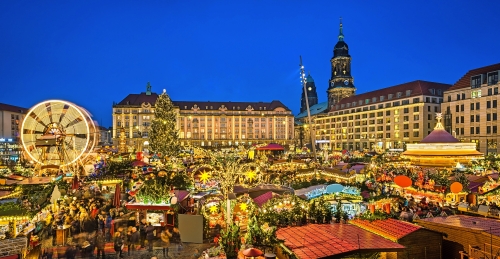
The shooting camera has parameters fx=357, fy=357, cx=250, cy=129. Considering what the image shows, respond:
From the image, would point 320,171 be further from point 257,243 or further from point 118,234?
point 257,243

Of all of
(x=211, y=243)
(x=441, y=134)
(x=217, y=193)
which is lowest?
(x=211, y=243)

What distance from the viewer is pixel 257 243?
32.2 ft

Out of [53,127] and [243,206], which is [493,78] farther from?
[53,127]

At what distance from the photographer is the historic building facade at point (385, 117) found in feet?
241

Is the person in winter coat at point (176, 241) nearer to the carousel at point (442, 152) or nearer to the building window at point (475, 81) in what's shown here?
the carousel at point (442, 152)

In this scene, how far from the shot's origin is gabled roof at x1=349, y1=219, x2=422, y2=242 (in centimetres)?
971

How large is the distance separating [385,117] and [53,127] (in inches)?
2923

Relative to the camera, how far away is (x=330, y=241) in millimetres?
8961

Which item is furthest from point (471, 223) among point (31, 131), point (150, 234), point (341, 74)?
point (341, 74)

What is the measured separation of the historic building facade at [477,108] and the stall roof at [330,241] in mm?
54030

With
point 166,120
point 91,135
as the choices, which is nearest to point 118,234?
point 91,135

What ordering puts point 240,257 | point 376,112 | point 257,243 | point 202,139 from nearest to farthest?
point 240,257, point 257,243, point 376,112, point 202,139

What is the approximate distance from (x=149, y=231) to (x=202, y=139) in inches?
3908

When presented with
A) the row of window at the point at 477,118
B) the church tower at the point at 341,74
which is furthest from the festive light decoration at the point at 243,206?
the church tower at the point at 341,74
